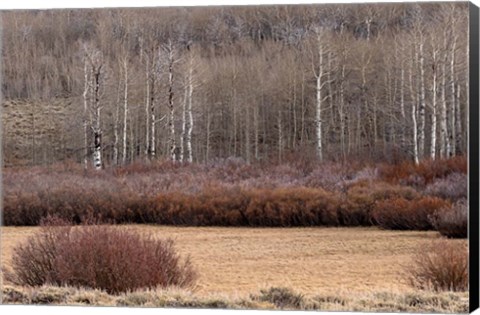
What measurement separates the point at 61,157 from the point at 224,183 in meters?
2.30

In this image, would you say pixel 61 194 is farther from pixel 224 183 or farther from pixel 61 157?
pixel 224 183

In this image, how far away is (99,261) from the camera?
21297 mm

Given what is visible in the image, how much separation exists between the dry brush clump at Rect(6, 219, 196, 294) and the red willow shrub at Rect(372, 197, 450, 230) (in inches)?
103

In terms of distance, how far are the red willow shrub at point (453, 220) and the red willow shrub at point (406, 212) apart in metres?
0.18

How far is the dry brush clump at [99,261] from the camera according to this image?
21.2 meters

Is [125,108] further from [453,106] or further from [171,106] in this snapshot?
[453,106]

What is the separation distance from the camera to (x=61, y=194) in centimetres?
2209

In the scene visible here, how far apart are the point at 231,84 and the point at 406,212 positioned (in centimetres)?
302

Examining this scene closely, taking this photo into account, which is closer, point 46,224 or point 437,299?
point 437,299

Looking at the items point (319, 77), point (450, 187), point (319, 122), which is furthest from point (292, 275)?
point (319, 77)

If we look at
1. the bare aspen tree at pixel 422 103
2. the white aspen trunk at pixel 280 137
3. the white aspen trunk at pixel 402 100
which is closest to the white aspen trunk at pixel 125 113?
the white aspen trunk at pixel 280 137

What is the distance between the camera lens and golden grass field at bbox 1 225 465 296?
20641 millimetres

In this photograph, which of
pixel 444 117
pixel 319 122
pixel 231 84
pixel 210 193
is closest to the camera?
pixel 444 117

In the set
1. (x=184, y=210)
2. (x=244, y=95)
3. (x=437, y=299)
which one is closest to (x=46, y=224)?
(x=184, y=210)
